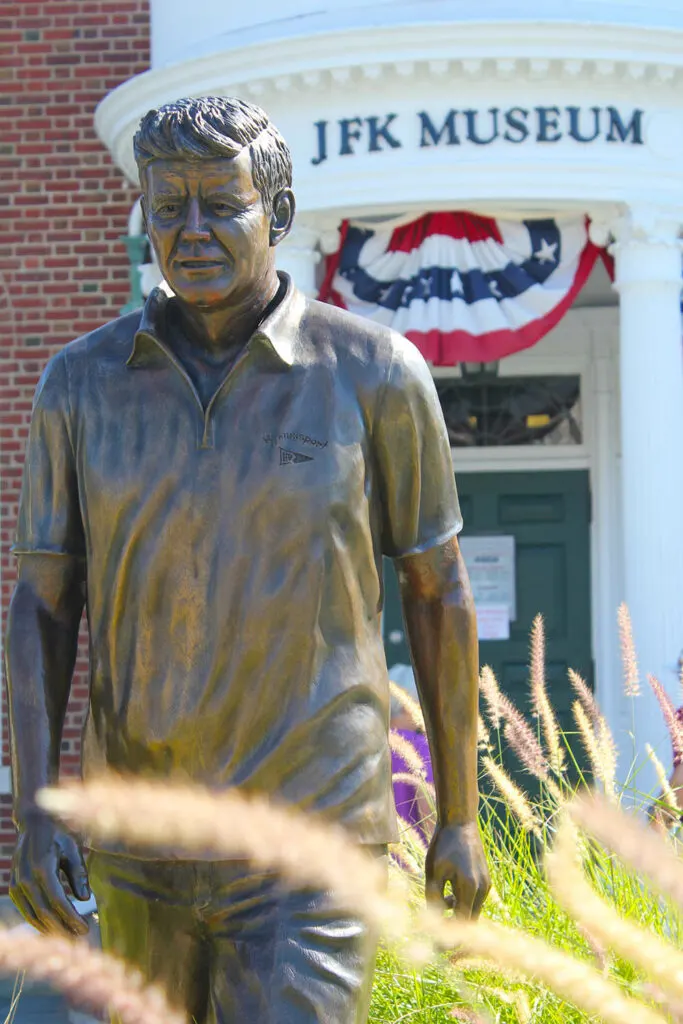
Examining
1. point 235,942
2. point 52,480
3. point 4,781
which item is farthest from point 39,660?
point 4,781

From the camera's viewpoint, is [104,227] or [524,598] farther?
[524,598]

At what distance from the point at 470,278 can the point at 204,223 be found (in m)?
6.75

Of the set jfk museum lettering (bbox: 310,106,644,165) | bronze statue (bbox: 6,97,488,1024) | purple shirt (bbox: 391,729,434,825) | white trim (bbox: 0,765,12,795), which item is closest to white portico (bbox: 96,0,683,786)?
jfk museum lettering (bbox: 310,106,644,165)

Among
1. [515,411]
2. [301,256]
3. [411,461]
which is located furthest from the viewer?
[515,411]

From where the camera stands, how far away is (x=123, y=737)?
7.71ft

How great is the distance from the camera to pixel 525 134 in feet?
28.5

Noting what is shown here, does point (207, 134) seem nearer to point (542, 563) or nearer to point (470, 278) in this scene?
point (470, 278)

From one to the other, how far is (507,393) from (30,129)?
3.57 metres

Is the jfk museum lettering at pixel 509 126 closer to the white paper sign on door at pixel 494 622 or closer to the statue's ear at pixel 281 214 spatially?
the white paper sign on door at pixel 494 622

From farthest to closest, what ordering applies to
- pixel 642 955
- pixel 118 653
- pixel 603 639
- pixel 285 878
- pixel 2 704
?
pixel 603 639 < pixel 2 704 < pixel 118 653 < pixel 285 878 < pixel 642 955

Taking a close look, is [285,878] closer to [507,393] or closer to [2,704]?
[2,704]

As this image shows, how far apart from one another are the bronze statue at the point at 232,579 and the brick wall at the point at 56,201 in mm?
7932

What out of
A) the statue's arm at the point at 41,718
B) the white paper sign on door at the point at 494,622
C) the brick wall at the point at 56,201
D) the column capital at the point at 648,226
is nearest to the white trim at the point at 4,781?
the brick wall at the point at 56,201

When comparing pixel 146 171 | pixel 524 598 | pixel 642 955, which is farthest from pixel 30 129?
pixel 642 955
